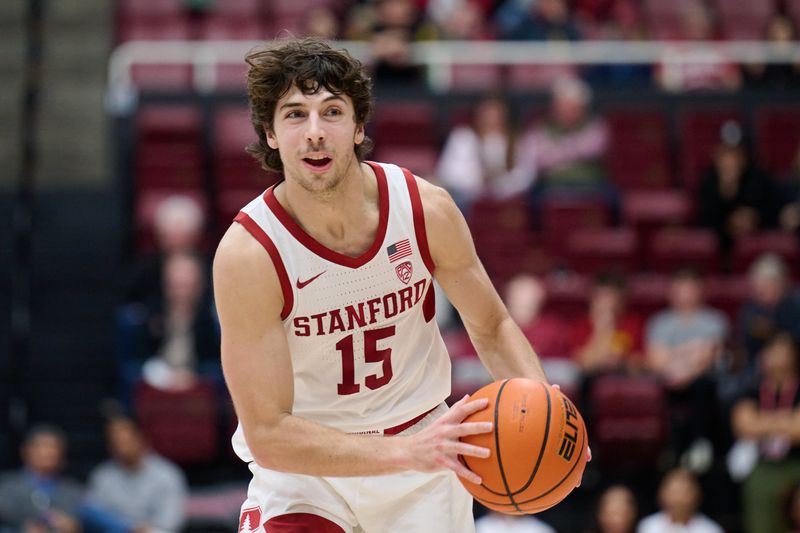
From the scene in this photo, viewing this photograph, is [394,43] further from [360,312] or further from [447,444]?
[447,444]

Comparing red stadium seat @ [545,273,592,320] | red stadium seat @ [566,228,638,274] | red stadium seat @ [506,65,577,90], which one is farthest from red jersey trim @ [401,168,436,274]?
red stadium seat @ [506,65,577,90]

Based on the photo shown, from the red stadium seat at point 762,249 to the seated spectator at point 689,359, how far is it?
37.4 inches

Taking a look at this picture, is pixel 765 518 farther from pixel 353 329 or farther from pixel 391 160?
pixel 353 329

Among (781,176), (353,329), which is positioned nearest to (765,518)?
(781,176)

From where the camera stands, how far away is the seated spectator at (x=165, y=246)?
1102 centimetres

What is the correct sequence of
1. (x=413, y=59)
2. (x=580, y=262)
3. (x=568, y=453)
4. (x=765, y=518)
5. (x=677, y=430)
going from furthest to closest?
(x=413, y=59)
(x=580, y=262)
(x=677, y=430)
(x=765, y=518)
(x=568, y=453)

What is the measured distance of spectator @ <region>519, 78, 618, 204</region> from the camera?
485 inches

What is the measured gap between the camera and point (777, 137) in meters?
13.6

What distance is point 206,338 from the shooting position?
10570 millimetres

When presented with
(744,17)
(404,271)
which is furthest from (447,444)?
(744,17)

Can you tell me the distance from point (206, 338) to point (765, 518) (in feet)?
14.2

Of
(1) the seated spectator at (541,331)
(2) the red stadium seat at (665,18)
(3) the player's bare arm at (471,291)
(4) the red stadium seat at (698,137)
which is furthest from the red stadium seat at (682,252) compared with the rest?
(3) the player's bare arm at (471,291)

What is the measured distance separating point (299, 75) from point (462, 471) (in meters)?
1.35

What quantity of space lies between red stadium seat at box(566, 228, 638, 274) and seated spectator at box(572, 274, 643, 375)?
0.95m
